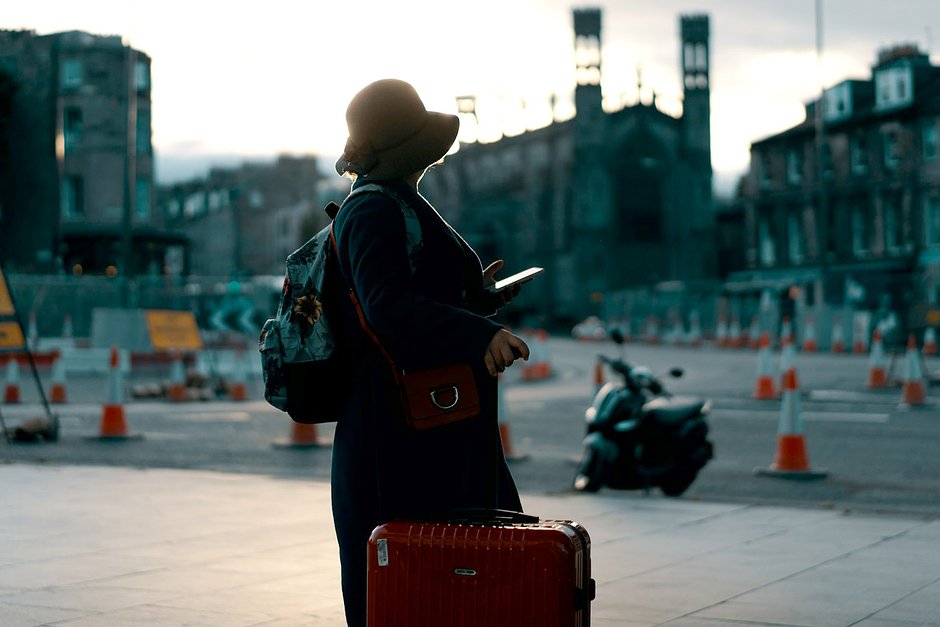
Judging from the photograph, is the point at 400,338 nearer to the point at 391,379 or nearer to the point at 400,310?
the point at 400,310

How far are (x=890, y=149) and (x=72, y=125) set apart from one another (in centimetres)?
3190

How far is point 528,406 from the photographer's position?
64.8ft

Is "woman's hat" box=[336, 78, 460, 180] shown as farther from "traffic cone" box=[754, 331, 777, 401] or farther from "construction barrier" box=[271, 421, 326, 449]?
"traffic cone" box=[754, 331, 777, 401]

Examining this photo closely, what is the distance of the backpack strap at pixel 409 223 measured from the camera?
3.73 meters

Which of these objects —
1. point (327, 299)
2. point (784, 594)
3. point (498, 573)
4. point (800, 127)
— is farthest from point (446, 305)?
point (800, 127)

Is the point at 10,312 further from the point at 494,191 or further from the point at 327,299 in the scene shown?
the point at 494,191

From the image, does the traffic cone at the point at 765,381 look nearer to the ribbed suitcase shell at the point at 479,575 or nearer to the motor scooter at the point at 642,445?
the motor scooter at the point at 642,445

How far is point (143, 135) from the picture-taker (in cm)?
6081

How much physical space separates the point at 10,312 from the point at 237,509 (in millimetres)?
6793

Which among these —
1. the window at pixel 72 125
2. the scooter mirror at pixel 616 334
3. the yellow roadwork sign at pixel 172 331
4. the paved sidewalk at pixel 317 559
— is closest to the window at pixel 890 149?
the window at pixel 72 125

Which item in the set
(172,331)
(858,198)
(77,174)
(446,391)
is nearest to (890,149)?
(858,198)

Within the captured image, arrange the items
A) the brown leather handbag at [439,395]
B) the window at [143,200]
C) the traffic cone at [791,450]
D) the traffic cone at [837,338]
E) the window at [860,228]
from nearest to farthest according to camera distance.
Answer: the brown leather handbag at [439,395]
the traffic cone at [791,450]
the traffic cone at [837,338]
the window at [860,228]
the window at [143,200]

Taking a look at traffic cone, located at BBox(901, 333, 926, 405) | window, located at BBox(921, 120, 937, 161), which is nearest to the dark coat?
traffic cone, located at BBox(901, 333, 926, 405)

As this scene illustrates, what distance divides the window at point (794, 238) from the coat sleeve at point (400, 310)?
5744cm
